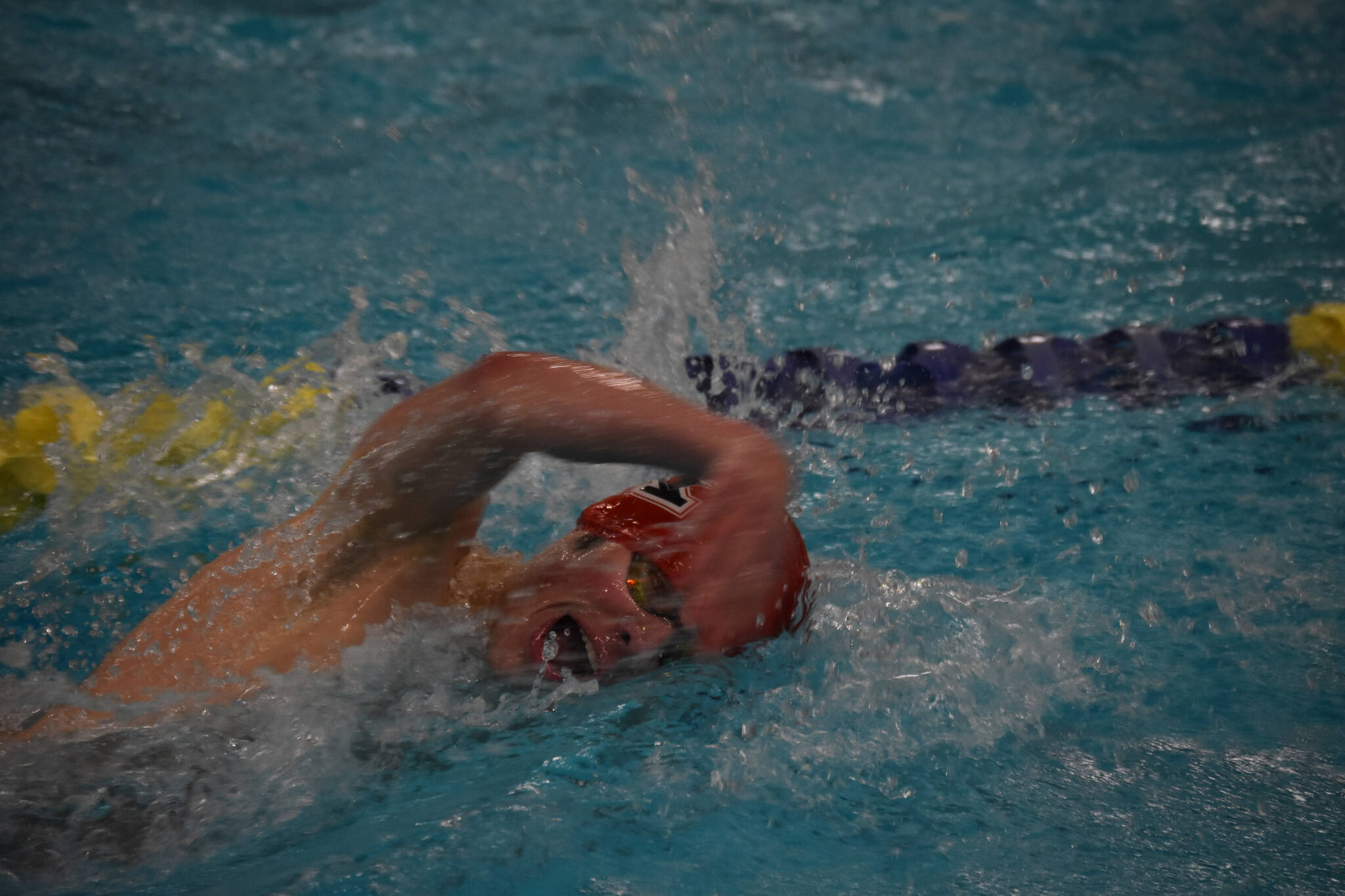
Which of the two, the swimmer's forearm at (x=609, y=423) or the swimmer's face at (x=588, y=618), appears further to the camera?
the swimmer's face at (x=588, y=618)

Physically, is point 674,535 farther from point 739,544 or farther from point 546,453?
point 546,453

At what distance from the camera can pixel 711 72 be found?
278 inches

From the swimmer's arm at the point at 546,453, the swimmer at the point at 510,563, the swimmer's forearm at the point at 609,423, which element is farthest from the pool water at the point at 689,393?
the swimmer's forearm at the point at 609,423

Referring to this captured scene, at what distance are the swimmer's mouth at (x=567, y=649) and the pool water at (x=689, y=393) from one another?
9 cm

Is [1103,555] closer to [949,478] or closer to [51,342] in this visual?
[949,478]

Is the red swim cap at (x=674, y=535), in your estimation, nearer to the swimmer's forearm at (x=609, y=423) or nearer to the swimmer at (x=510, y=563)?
the swimmer at (x=510, y=563)

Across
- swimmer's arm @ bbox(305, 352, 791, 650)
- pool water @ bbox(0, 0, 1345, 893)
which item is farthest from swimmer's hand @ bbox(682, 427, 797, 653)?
pool water @ bbox(0, 0, 1345, 893)

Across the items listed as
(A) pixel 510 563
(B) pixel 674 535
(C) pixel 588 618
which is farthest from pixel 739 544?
(A) pixel 510 563

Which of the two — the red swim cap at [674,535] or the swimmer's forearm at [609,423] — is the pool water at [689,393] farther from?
the swimmer's forearm at [609,423]

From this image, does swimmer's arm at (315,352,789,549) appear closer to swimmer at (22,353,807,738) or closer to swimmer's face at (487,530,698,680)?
swimmer at (22,353,807,738)

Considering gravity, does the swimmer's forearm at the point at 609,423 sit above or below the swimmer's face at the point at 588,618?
above

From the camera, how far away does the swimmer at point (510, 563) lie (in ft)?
5.57

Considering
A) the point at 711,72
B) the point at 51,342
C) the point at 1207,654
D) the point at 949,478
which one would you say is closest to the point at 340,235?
the point at 51,342

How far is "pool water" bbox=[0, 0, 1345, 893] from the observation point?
176 centimetres
